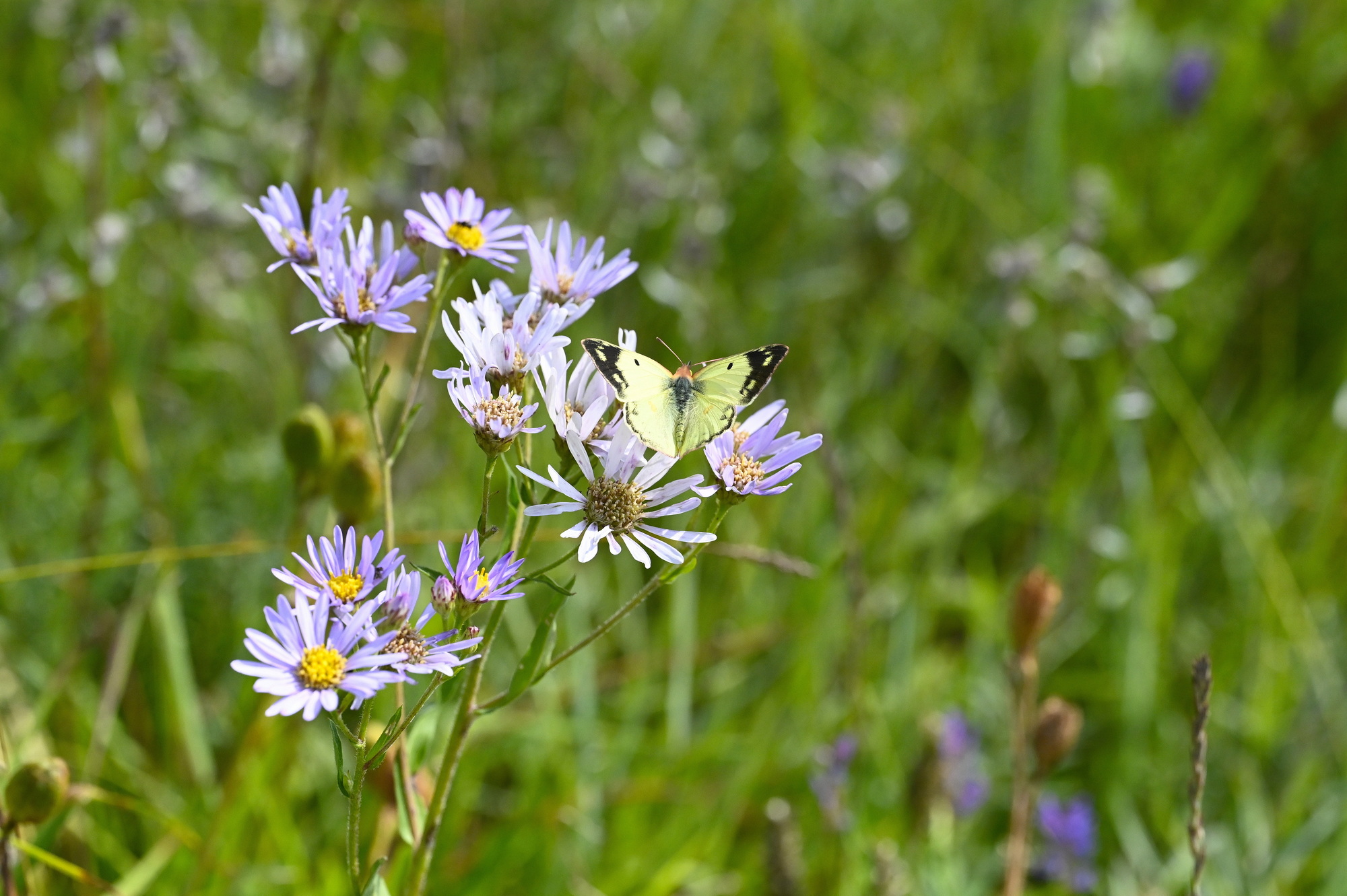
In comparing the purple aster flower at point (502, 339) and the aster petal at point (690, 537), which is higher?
the purple aster flower at point (502, 339)

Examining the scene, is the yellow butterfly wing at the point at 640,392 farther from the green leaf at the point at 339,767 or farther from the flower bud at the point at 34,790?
the flower bud at the point at 34,790

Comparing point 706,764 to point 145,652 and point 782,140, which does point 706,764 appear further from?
point 782,140

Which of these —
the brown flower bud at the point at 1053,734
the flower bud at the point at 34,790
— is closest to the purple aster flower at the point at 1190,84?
the brown flower bud at the point at 1053,734

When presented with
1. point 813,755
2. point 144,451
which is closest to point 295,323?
point 144,451

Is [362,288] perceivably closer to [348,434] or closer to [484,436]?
[484,436]

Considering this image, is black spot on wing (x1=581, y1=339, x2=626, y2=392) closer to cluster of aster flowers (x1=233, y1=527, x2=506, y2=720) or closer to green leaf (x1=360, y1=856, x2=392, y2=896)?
cluster of aster flowers (x1=233, y1=527, x2=506, y2=720)

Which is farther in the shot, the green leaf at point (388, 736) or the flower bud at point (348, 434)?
the flower bud at point (348, 434)
